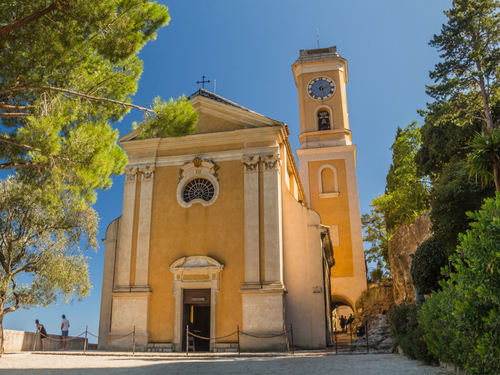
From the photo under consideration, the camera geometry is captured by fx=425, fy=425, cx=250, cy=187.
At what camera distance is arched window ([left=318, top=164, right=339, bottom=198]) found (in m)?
29.9

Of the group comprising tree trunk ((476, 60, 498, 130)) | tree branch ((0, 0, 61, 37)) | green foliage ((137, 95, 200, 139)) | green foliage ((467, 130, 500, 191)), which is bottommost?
green foliage ((467, 130, 500, 191))

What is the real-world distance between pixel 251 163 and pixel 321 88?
16.0 meters

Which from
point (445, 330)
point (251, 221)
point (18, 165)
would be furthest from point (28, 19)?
point (251, 221)

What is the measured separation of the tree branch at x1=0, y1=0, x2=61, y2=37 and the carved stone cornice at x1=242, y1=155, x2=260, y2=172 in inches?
426

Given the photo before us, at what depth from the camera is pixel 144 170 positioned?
19594mm

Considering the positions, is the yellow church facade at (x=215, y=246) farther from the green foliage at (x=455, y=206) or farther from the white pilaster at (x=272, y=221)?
the green foliage at (x=455, y=206)

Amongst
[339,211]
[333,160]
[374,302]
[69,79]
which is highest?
[333,160]

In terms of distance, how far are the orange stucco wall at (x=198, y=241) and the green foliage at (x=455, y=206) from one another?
7819mm

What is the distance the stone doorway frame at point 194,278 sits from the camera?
17.1 meters

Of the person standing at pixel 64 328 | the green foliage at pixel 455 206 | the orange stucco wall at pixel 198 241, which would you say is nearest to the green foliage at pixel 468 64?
the green foliage at pixel 455 206

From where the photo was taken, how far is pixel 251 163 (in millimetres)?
18594

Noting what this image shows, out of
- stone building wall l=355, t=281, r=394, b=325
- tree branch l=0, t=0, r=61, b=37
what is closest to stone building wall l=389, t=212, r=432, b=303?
stone building wall l=355, t=281, r=394, b=325

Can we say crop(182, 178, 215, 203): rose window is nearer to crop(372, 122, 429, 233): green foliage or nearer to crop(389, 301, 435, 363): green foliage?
crop(389, 301, 435, 363): green foliage

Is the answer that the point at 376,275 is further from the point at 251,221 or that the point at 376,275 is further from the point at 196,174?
the point at 196,174
